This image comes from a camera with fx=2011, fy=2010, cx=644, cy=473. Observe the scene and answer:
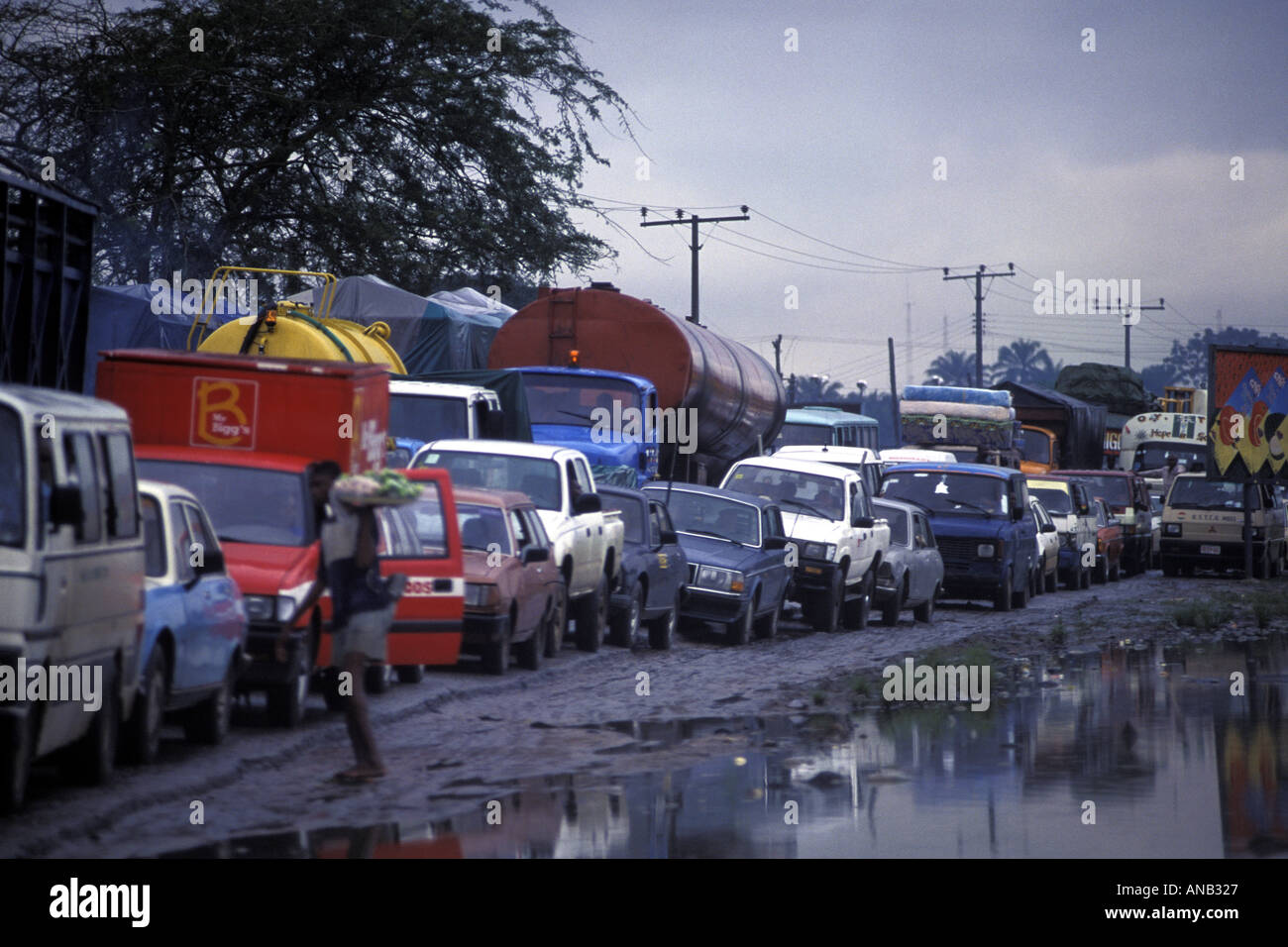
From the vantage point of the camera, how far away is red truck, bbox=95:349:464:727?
12.8 meters

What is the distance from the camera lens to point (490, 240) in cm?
4106

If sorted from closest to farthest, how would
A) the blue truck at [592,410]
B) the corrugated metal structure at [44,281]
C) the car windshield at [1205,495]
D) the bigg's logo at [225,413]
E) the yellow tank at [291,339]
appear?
the corrugated metal structure at [44,281]
the bigg's logo at [225,413]
the yellow tank at [291,339]
the blue truck at [592,410]
the car windshield at [1205,495]

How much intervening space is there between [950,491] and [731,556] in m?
10.0

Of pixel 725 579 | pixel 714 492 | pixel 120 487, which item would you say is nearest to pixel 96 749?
pixel 120 487

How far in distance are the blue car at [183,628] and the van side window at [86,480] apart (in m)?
0.97

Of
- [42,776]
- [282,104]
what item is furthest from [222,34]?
[42,776]

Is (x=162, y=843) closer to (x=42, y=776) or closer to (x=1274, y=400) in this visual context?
(x=42, y=776)

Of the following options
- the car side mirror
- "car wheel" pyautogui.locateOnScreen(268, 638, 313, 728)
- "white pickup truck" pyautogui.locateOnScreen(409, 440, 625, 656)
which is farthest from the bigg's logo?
the car side mirror

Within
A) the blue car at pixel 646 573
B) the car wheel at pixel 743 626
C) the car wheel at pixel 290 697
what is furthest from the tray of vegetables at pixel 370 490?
the car wheel at pixel 743 626

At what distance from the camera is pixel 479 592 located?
629 inches

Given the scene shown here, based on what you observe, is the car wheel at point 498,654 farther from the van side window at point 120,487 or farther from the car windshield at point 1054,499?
the car windshield at point 1054,499

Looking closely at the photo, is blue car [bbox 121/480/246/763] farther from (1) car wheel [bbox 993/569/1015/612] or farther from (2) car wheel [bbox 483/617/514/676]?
(1) car wheel [bbox 993/569/1015/612]

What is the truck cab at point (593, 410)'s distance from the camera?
2652 centimetres

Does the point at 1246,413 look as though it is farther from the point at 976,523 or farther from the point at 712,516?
the point at 712,516
